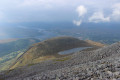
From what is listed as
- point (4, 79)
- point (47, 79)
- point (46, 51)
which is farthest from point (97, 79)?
point (46, 51)

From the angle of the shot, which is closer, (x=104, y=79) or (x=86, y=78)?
(x=104, y=79)

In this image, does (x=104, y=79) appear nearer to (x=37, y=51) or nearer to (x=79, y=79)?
(x=79, y=79)

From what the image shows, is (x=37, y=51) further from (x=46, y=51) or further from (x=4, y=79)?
(x=4, y=79)

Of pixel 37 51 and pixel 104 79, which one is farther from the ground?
pixel 37 51

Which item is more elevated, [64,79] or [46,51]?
[46,51]

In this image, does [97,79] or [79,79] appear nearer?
[97,79]

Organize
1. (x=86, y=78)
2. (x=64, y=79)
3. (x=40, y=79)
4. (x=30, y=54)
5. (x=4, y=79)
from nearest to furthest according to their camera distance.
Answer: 1. (x=86, y=78)
2. (x=64, y=79)
3. (x=40, y=79)
4. (x=4, y=79)
5. (x=30, y=54)

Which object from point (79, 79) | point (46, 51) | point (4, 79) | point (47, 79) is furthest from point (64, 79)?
point (46, 51)

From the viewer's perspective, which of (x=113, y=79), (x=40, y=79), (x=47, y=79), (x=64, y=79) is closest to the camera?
(x=113, y=79)

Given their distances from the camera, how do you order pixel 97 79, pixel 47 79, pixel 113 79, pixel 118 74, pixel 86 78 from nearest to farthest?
1. pixel 113 79
2. pixel 118 74
3. pixel 97 79
4. pixel 86 78
5. pixel 47 79
